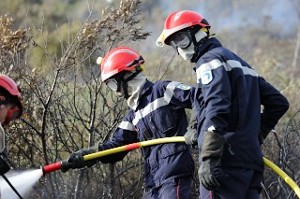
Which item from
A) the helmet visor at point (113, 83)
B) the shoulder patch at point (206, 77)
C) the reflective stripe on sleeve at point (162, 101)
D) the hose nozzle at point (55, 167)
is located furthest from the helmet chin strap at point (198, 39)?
the hose nozzle at point (55, 167)

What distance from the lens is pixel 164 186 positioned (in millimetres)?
7078

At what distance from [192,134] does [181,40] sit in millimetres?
782

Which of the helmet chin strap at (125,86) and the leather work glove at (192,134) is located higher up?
the helmet chin strap at (125,86)

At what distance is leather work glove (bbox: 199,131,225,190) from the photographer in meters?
5.86

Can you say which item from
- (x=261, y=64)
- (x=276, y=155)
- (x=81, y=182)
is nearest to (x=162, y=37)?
(x=81, y=182)

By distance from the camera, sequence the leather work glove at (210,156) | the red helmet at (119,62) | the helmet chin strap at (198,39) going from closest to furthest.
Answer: the leather work glove at (210,156) < the helmet chin strap at (198,39) < the red helmet at (119,62)

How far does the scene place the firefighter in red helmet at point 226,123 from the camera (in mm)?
5910

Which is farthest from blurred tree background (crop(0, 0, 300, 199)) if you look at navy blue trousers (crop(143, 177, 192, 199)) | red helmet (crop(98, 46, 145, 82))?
navy blue trousers (crop(143, 177, 192, 199))

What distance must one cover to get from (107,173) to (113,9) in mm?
1868

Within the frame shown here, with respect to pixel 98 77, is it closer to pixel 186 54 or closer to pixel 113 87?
pixel 113 87

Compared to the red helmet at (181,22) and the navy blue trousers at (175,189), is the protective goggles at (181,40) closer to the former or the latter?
the red helmet at (181,22)

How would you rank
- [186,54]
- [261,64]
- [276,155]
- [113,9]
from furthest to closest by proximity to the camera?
[261,64]
[276,155]
[113,9]
[186,54]

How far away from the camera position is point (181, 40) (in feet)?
21.5

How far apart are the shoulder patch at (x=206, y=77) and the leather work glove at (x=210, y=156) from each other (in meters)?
0.39
